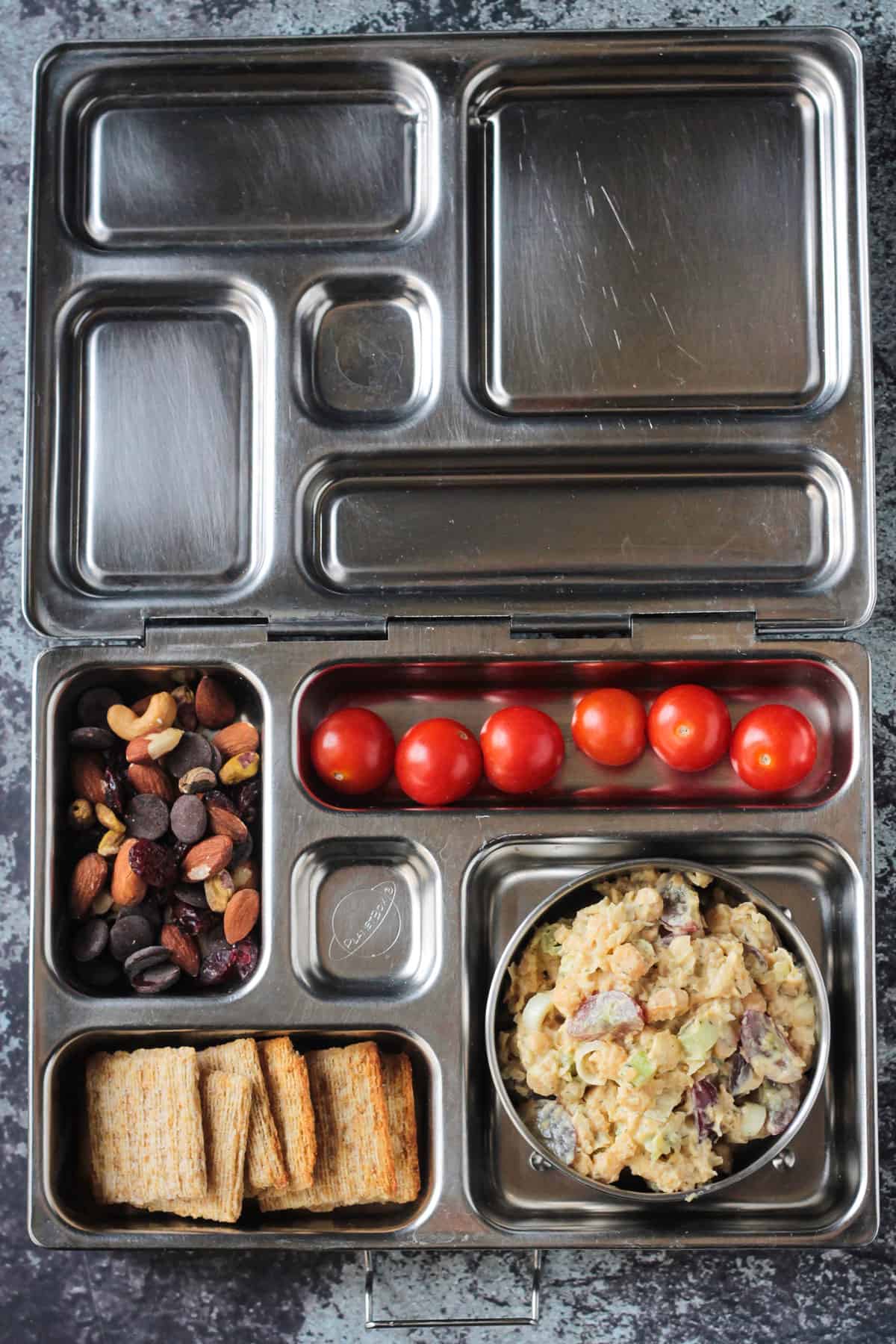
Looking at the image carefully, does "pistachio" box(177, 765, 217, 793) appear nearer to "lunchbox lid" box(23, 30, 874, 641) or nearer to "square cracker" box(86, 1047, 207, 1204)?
"lunchbox lid" box(23, 30, 874, 641)

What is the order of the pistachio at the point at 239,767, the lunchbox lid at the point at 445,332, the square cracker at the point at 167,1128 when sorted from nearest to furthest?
1. the square cracker at the point at 167,1128
2. the lunchbox lid at the point at 445,332
3. the pistachio at the point at 239,767

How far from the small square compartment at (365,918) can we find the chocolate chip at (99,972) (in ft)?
1.31

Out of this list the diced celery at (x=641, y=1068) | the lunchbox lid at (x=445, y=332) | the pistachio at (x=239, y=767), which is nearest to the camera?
the diced celery at (x=641, y=1068)

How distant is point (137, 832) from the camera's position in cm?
243

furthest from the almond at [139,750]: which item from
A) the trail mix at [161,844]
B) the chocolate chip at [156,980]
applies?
the chocolate chip at [156,980]

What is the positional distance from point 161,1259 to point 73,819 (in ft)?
3.38

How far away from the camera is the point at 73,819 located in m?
2.40

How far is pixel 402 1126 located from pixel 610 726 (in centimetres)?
93

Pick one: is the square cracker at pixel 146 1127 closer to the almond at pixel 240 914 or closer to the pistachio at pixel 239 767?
the almond at pixel 240 914

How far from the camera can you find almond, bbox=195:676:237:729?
2.43m

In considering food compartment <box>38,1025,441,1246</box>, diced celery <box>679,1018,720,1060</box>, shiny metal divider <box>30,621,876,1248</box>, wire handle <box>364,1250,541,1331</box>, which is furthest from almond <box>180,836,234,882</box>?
diced celery <box>679,1018,720,1060</box>

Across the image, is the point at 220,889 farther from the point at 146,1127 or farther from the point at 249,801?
the point at 146,1127

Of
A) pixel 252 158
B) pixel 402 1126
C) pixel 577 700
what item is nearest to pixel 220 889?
pixel 402 1126

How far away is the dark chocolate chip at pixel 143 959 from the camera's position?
2.34 metres
